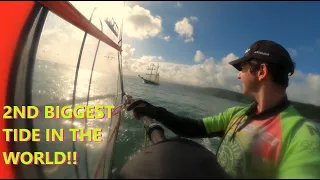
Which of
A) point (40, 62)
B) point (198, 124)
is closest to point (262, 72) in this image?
point (198, 124)

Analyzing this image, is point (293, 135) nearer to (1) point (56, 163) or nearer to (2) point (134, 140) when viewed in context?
(1) point (56, 163)

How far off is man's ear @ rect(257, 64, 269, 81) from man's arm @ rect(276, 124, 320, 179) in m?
0.53

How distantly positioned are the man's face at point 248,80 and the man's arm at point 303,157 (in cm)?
58

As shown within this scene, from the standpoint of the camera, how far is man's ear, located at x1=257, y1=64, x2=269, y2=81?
6.39 ft

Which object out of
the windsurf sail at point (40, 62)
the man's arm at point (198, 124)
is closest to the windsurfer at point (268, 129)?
the man's arm at point (198, 124)

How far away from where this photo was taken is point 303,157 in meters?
1.32

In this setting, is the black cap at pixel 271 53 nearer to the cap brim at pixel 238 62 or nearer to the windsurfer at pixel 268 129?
the windsurfer at pixel 268 129

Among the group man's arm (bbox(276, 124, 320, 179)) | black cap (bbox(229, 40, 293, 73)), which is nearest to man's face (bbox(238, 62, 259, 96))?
black cap (bbox(229, 40, 293, 73))

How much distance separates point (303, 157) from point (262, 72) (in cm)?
86

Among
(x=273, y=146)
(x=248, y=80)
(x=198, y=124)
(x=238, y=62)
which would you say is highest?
(x=238, y=62)

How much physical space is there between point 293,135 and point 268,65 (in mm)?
631

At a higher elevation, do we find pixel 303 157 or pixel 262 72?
pixel 262 72

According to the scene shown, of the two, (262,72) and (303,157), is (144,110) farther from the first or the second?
(303,157)

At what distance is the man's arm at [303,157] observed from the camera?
3.95 ft
